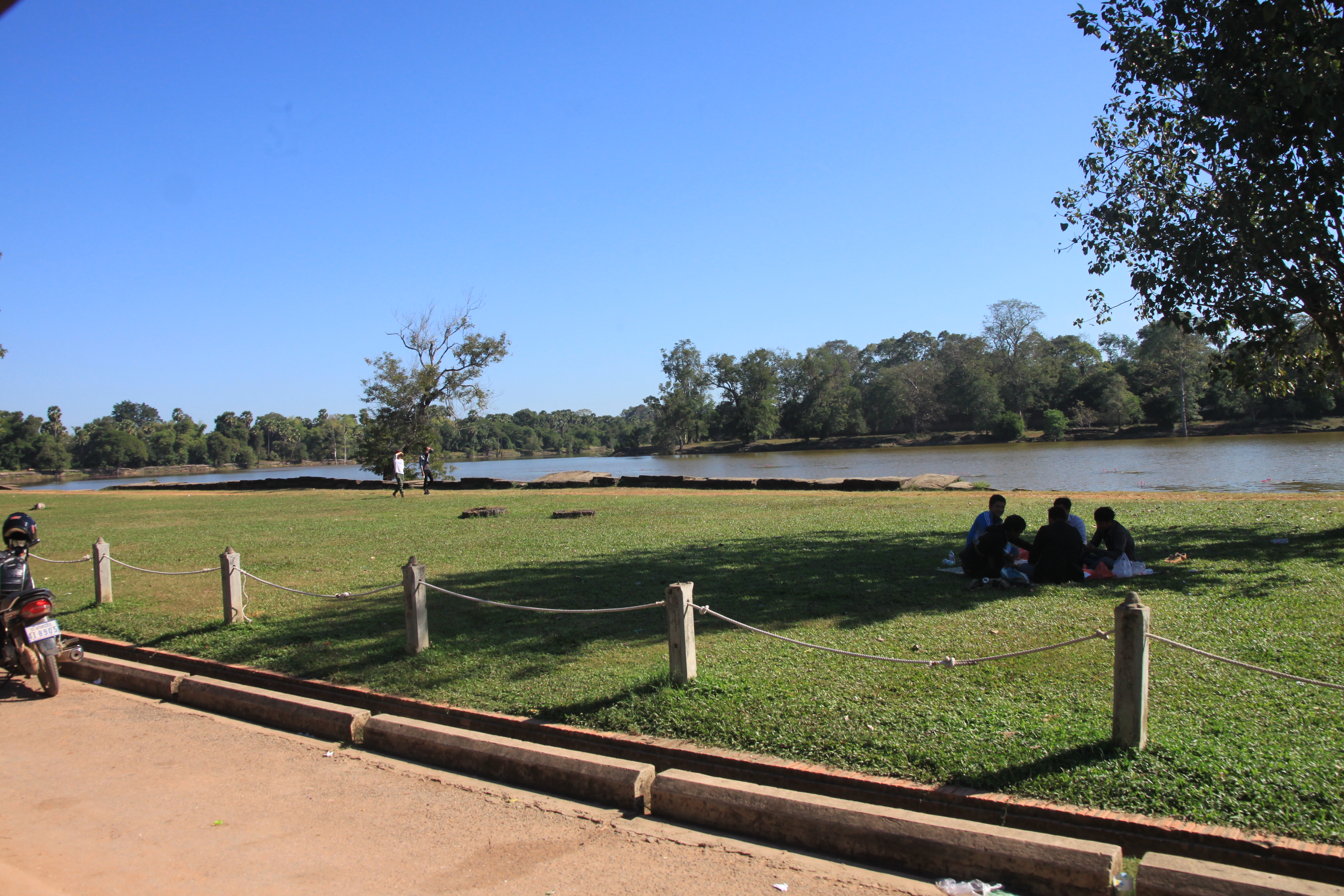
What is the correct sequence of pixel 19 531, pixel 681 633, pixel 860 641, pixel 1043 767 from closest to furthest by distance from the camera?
pixel 1043 767
pixel 681 633
pixel 860 641
pixel 19 531

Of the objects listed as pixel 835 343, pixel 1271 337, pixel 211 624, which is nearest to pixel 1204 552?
pixel 1271 337

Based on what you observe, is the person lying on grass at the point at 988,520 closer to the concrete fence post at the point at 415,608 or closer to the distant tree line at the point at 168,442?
the concrete fence post at the point at 415,608

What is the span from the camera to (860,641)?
7.75 meters

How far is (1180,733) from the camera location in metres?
5.18

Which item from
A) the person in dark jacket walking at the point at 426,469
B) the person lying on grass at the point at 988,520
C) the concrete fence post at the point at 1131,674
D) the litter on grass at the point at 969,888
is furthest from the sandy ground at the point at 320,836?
the person in dark jacket walking at the point at 426,469

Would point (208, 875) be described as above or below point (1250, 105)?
below

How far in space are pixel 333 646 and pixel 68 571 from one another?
9.06 m

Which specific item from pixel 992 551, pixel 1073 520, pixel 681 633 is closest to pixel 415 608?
pixel 681 633

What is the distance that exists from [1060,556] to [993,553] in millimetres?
738

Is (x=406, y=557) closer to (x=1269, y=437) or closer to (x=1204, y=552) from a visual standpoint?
(x=1204, y=552)

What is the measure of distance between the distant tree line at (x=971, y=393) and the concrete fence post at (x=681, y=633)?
67.3 metres

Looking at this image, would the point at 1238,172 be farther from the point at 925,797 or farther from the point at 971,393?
the point at 971,393

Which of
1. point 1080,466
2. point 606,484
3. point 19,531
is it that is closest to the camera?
point 19,531

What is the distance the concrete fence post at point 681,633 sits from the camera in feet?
21.4
